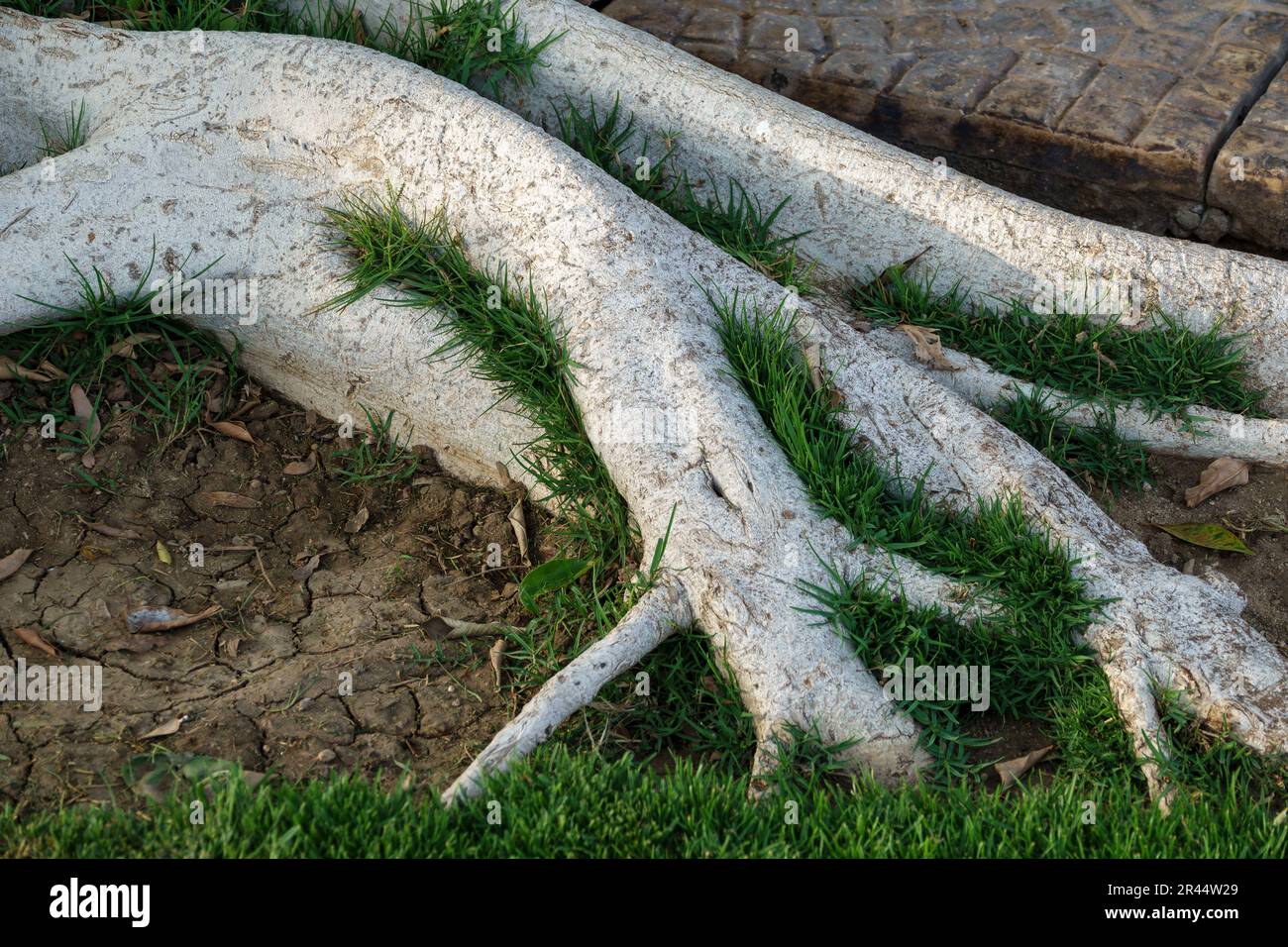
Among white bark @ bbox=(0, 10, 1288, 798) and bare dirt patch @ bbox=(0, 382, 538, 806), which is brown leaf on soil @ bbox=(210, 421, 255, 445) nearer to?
bare dirt patch @ bbox=(0, 382, 538, 806)

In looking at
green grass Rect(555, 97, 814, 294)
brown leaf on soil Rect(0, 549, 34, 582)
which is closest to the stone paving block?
green grass Rect(555, 97, 814, 294)

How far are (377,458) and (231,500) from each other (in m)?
0.47

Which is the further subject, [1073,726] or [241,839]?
[1073,726]

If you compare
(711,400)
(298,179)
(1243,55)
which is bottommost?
(711,400)

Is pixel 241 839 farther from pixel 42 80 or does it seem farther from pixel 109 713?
pixel 42 80

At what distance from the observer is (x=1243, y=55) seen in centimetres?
525

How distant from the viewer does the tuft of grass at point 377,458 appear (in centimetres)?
394

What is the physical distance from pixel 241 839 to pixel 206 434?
1.75m

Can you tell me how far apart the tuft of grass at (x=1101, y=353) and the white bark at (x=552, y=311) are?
54 centimetres

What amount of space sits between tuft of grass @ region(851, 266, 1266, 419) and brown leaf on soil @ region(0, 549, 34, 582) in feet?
8.89

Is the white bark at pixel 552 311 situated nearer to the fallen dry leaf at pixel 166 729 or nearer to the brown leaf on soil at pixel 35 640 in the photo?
the brown leaf on soil at pixel 35 640

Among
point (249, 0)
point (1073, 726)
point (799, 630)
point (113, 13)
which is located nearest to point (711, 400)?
point (799, 630)

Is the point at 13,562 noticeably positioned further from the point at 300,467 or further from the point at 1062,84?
the point at 1062,84

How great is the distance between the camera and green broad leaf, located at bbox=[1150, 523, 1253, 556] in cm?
361
